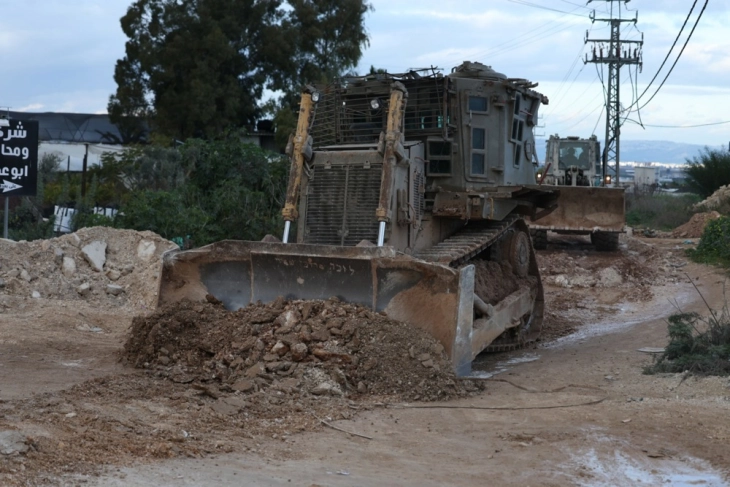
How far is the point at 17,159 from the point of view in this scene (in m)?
14.5

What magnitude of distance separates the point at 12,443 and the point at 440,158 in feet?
21.5

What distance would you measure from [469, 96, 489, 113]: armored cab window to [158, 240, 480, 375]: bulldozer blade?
288cm

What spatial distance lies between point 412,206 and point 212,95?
23.1m

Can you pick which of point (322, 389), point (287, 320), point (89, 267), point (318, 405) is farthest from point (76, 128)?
point (318, 405)

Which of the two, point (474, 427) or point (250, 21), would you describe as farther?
point (250, 21)

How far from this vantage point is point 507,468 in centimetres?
648

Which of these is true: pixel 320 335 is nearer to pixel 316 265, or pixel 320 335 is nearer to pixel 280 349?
pixel 280 349

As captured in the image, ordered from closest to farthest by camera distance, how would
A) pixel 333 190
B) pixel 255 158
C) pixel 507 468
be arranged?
pixel 507 468, pixel 333 190, pixel 255 158

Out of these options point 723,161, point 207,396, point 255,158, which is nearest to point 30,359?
point 207,396

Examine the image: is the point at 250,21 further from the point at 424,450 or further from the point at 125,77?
the point at 424,450

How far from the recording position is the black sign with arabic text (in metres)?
14.4

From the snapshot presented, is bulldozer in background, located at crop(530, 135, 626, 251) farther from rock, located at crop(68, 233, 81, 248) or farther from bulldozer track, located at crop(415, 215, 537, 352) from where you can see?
rock, located at crop(68, 233, 81, 248)

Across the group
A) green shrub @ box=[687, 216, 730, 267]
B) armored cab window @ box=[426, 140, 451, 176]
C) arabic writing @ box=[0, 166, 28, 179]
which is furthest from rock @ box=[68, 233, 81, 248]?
green shrub @ box=[687, 216, 730, 267]

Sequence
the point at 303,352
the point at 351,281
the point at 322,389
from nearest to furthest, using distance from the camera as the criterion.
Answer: the point at 322,389 < the point at 303,352 < the point at 351,281
